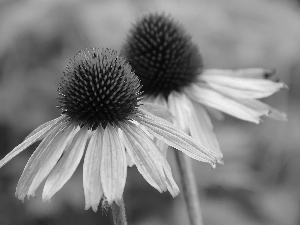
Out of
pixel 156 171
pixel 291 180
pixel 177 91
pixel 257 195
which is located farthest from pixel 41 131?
pixel 291 180

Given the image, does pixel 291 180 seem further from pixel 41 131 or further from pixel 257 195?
pixel 41 131

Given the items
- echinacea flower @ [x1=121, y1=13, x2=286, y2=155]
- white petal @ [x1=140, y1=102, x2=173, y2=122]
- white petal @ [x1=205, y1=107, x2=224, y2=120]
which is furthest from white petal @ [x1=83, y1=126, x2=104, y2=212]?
white petal @ [x1=205, y1=107, x2=224, y2=120]

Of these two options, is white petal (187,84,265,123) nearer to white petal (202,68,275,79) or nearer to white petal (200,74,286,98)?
white petal (200,74,286,98)

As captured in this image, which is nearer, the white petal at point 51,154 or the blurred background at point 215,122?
the white petal at point 51,154

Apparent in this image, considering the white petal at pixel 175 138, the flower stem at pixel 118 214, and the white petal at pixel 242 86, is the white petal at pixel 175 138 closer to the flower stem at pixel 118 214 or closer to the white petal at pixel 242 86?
the flower stem at pixel 118 214

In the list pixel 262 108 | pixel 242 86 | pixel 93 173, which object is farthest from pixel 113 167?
pixel 242 86

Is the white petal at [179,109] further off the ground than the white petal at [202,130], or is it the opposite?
the white petal at [179,109]

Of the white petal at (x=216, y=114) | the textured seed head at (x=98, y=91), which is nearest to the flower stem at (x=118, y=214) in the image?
the textured seed head at (x=98, y=91)
